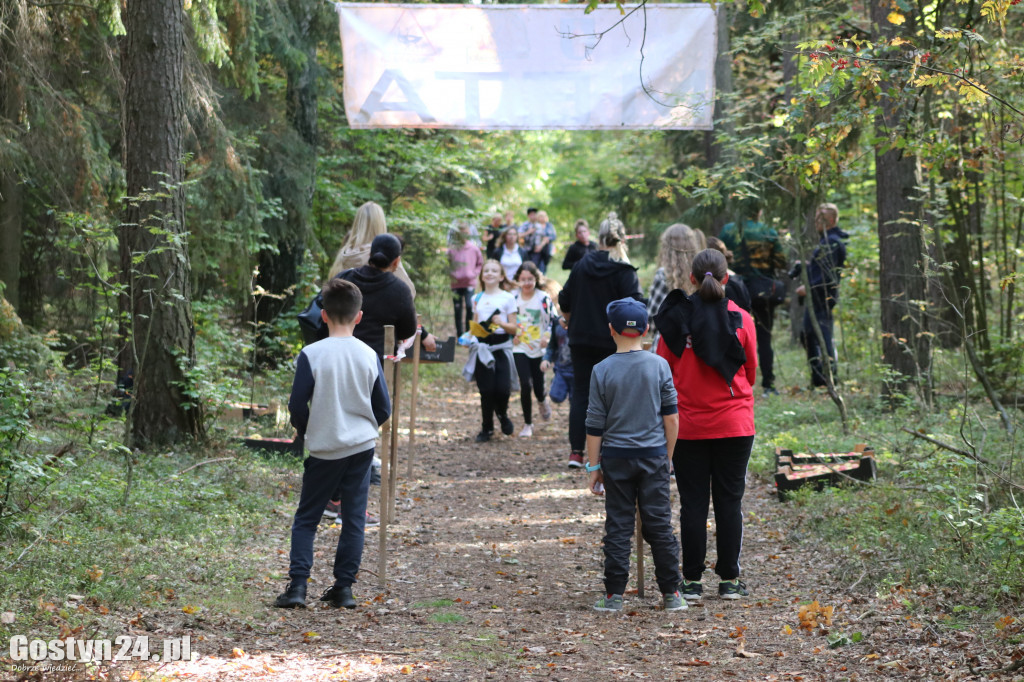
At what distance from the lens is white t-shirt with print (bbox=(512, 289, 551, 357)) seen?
1191 centimetres

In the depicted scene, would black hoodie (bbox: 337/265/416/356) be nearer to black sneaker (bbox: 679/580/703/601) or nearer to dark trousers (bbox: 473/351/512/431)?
black sneaker (bbox: 679/580/703/601)

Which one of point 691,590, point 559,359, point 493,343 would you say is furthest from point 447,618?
point 559,359

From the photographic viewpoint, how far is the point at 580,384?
9.45 meters

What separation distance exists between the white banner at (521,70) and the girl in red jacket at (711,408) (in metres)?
4.36

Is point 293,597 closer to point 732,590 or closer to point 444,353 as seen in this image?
point 732,590

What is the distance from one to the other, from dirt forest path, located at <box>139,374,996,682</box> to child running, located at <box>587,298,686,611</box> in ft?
0.92

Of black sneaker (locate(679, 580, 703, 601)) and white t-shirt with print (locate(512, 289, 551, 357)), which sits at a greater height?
white t-shirt with print (locate(512, 289, 551, 357))

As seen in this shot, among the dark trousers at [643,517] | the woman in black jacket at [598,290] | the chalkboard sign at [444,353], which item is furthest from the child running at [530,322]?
the dark trousers at [643,517]

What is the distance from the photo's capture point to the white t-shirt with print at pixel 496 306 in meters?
11.8

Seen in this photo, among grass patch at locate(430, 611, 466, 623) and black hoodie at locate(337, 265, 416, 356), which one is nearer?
grass patch at locate(430, 611, 466, 623)

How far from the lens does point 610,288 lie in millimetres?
9039

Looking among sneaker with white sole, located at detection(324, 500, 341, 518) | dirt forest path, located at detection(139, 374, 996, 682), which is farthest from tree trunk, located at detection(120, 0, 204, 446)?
sneaker with white sole, located at detection(324, 500, 341, 518)

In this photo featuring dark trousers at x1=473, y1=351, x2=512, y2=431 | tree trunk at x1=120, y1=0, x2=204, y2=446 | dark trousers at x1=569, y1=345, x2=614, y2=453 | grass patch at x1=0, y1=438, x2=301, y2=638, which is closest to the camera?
grass patch at x1=0, y1=438, x2=301, y2=638

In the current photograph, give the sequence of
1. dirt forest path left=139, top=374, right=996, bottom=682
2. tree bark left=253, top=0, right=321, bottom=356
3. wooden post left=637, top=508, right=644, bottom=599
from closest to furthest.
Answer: dirt forest path left=139, top=374, right=996, bottom=682 → wooden post left=637, top=508, right=644, bottom=599 → tree bark left=253, top=0, right=321, bottom=356
